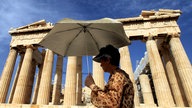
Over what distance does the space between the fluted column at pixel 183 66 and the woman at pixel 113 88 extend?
24536 millimetres

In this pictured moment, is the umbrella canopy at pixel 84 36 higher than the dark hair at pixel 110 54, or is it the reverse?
the umbrella canopy at pixel 84 36

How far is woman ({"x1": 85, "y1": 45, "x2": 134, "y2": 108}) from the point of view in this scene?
3.79m

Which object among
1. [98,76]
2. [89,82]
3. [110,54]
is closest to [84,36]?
[110,54]

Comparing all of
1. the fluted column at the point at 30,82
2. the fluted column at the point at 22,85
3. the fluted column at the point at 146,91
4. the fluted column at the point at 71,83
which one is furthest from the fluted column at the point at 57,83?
the fluted column at the point at 146,91

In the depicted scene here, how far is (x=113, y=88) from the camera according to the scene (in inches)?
152

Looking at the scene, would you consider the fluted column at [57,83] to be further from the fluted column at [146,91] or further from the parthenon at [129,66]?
the fluted column at [146,91]

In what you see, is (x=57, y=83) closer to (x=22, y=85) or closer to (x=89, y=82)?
(x=22, y=85)

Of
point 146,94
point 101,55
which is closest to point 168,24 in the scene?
point 146,94

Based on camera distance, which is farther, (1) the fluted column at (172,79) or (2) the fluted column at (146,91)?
(2) the fluted column at (146,91)

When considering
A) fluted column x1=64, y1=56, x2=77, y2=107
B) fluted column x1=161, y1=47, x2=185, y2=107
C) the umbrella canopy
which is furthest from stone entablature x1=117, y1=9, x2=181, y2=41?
the umbrella canopy

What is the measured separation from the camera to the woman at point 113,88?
3785 mm

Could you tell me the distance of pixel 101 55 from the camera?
432cm

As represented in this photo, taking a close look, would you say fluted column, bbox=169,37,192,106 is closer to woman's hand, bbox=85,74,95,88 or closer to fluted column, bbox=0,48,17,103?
woman's hand, bbox=85,74,95,88

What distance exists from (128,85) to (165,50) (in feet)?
107
